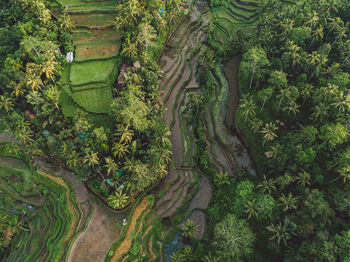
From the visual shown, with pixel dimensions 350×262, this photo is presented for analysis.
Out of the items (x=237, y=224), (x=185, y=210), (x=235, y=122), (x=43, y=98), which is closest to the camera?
(x=237, y=224)

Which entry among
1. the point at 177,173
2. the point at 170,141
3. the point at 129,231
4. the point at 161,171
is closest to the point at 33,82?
the point at 170,141

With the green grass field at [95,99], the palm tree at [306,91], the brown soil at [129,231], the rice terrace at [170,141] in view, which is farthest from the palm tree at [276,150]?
the green grass field at [95,99]

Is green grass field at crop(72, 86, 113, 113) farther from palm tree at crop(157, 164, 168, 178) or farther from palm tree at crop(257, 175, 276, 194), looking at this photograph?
palm tree at crop(257, 175, 276, 194)

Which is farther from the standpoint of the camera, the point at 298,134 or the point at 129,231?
the point at 298,134

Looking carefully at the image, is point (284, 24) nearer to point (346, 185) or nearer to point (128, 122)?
point (346, 185)

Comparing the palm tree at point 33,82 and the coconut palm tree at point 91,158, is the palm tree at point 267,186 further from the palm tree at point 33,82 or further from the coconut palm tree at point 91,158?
the palm tree at point 33,82

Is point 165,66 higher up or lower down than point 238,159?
higher up

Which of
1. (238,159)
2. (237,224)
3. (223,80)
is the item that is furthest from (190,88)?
(237,224)

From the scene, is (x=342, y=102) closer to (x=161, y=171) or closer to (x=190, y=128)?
(x=190, y=128)
